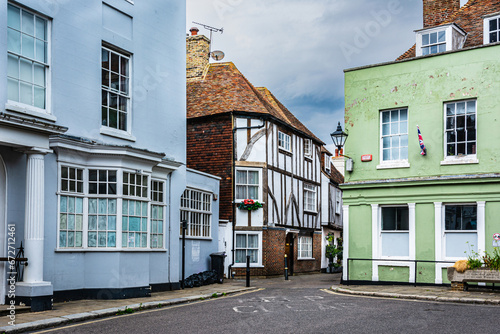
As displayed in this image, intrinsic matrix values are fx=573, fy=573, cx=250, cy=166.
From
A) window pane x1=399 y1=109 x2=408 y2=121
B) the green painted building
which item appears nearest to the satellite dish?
the green painted building

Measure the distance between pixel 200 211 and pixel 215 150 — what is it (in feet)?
17.1

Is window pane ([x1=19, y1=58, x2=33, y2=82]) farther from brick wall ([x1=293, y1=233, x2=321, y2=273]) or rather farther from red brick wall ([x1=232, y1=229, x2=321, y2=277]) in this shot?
brick wall ([x1=293, y1=233, x2=321, y2=273])

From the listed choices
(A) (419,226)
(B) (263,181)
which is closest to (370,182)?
(A) (419,226)

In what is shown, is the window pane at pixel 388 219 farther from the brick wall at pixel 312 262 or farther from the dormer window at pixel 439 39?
the brick wall at pixel 312 262

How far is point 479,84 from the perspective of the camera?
16609 millimetres

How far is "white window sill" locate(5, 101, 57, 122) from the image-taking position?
37.0 ft

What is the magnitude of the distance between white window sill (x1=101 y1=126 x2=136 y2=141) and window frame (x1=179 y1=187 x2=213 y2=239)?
3906mm

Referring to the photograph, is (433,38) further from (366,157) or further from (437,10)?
(366,157)

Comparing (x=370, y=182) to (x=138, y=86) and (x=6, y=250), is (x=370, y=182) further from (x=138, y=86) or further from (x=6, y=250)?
(x=6, y=250)

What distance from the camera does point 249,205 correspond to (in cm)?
2414

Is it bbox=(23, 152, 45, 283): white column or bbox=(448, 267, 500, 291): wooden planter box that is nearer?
bbox=(23, 152, 45, 283): white column

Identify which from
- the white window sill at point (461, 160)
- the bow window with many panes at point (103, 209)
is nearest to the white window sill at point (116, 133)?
the bow window with many panes at point (103, 209)

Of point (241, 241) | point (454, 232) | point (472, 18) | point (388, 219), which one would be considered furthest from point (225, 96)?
point (454, 232)

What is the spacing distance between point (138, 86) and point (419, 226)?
9184mm
